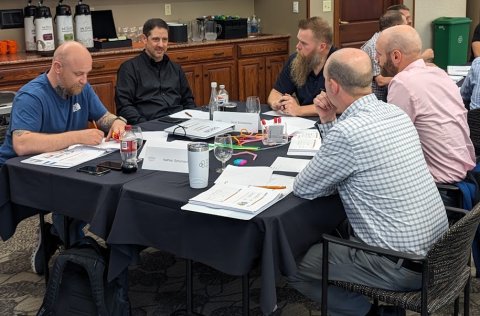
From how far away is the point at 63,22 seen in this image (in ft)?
18.5

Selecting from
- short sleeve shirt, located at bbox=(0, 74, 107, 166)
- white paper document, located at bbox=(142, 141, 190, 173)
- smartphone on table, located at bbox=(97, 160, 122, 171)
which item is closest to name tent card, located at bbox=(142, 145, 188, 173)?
white paper document, located at bbox=(142, 141, 190, 173)

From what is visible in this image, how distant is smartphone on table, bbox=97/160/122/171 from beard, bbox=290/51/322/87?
172 cm

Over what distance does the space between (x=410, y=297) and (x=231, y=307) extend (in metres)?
1.07

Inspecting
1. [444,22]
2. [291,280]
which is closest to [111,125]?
[291,280]

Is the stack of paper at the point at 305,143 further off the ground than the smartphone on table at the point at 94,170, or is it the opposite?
the stack of paper at the point at 305,143

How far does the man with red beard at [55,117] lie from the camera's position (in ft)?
9.98

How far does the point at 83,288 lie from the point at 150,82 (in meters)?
1.96

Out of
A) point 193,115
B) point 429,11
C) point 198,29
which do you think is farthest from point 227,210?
point 429,11

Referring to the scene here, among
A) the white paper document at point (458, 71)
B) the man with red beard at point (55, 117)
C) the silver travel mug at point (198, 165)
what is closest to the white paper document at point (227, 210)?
the silver travel mug at point (198, 165)

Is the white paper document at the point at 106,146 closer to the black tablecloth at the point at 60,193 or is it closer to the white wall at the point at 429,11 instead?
the black tablecloth at the point at 60,193

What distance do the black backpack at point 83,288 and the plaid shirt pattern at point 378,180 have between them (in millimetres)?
910

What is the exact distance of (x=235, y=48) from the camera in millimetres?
6824

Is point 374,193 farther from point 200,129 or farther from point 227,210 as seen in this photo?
point 200,129

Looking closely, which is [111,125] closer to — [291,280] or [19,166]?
[19,166]
